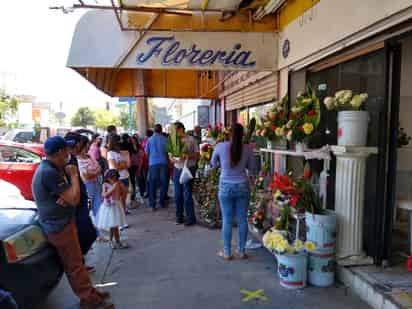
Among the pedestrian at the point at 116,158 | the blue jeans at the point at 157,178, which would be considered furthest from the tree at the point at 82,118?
the pedestrian at the point at 116,158

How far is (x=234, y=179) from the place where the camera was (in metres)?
4.27

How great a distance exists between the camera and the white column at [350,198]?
358cm

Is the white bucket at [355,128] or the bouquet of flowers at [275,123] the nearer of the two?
the white bucket at [355,128]

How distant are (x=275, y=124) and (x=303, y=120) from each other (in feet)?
2.23

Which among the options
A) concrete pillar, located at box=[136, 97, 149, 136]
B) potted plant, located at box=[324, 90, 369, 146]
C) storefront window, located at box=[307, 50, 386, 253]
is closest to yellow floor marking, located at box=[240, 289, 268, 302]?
storefront window, located at box=[307, 50, 386, 253]

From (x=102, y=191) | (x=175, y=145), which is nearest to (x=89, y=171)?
(x=102, y=191)

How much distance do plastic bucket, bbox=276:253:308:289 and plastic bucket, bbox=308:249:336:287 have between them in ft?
0.31

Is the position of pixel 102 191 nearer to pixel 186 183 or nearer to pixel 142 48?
pixel 186 183

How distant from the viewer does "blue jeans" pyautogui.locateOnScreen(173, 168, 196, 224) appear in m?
5.98

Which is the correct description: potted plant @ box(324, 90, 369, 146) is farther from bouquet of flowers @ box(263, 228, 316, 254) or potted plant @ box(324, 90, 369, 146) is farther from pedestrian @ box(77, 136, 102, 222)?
pedestrian @ box(77, 136, 102, 222)

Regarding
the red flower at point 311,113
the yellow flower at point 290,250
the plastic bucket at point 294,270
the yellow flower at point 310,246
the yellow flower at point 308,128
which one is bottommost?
the plastic bucket at point 294,270

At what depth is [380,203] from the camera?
3584mm

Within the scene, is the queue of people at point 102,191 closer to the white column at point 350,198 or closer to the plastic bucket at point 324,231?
the plastic bucket at point 324,231

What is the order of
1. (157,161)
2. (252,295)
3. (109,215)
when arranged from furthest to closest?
(157,161), (109,215), (252,295)
